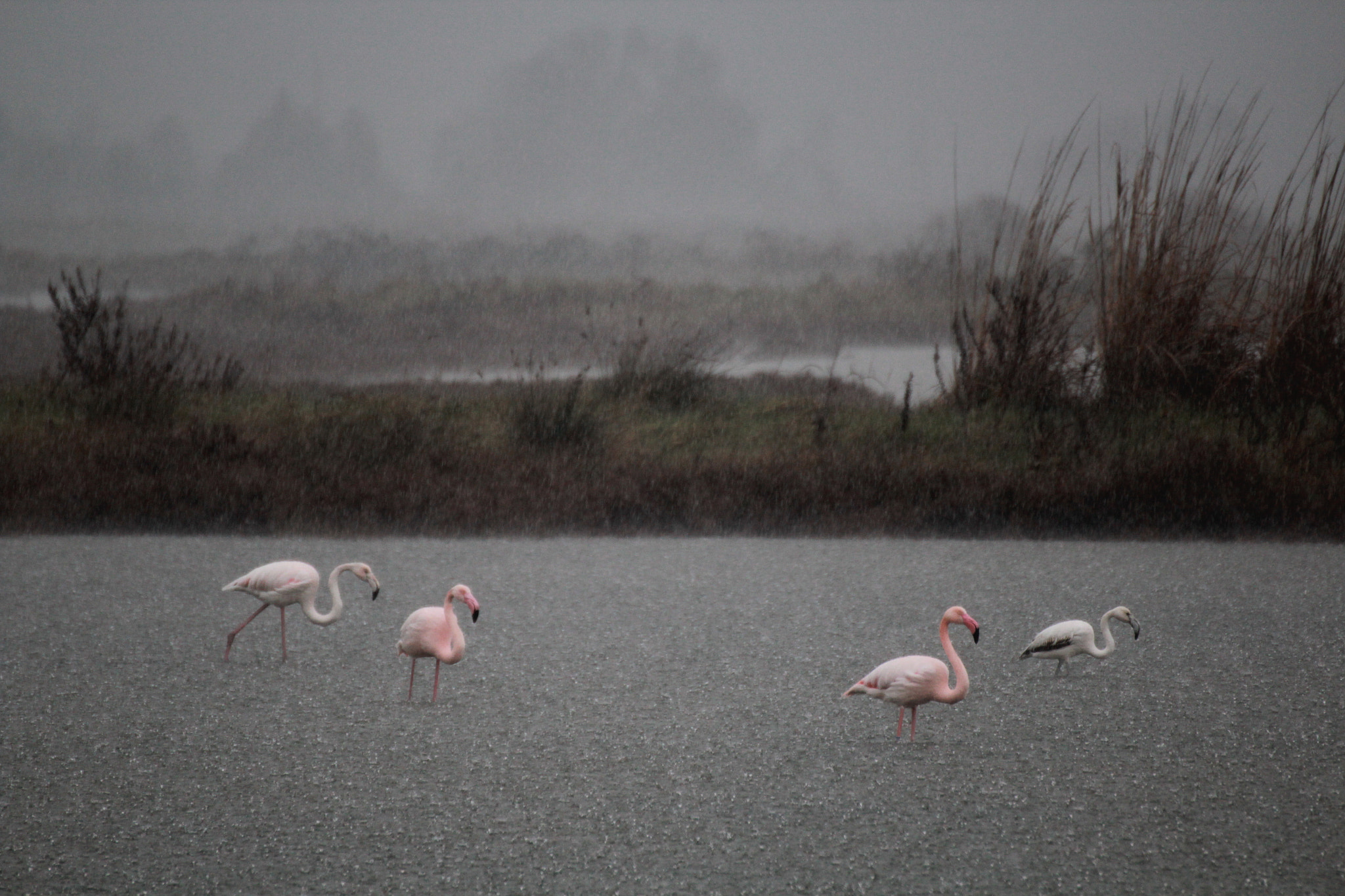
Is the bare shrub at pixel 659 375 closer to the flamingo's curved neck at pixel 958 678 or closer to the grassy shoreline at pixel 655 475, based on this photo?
the grassy shoreline at pixel 655 475

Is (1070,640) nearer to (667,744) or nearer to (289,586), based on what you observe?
(667,744)

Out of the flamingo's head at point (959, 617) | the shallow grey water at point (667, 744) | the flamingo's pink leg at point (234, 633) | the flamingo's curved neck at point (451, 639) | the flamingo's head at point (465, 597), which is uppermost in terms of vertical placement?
the flamingo's head at point (465, 597)

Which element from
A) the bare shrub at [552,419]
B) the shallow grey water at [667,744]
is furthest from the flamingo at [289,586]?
the bare shrub at [552,419]

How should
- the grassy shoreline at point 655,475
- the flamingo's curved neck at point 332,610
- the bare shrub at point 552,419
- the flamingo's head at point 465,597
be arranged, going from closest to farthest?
the flamingo's head at point 465,597
the flamingo's curved neck at point 332,610
the grassy shoreline at point 655,475
the bare shrub at point 552,419

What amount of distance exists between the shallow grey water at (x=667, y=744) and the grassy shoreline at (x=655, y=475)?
3.90 ft

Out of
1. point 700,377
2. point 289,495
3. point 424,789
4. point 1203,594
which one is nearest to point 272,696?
point 424,789

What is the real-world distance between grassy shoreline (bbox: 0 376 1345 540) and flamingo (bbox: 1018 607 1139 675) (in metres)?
2.38

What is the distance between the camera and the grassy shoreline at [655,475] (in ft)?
17.1

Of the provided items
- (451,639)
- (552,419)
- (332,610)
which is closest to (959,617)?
(451,639)

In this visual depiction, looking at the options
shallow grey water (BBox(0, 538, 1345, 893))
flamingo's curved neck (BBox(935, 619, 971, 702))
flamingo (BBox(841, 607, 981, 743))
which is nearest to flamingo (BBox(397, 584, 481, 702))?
shallow grey water (BBox(0, 538, 1345, 893))

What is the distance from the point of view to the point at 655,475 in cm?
568

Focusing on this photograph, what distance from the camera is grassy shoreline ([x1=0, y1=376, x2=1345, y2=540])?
520 cm

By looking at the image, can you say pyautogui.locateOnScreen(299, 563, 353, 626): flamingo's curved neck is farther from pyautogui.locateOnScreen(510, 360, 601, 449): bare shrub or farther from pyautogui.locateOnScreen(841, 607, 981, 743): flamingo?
pyautogui.locateOnScreen(510, 360, 601, 449): bare shrub

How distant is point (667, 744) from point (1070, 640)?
1071 millimetres
